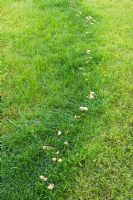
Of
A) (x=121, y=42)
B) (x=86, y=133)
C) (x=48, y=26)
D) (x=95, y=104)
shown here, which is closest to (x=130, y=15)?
(x=121, y=42)

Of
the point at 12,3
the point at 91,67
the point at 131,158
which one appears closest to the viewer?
the point at 131,158

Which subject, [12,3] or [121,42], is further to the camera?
[12,3]

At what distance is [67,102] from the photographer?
15.9 feet

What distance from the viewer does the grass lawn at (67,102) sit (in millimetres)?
3801

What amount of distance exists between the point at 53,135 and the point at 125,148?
33.3 inches

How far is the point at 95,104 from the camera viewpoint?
189 inches

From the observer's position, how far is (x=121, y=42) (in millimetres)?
6234

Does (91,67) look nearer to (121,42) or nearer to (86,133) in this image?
(121,42)

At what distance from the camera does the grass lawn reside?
380cm

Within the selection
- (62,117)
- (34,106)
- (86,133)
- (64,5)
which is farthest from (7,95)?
(64,5)

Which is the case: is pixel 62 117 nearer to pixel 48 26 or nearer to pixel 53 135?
pixel 53 135

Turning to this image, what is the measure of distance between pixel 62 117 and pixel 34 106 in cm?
47

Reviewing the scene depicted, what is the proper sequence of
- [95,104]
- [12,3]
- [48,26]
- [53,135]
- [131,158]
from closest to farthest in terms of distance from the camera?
[131,158], [53,135], [95,104], [48,26], [12,3]

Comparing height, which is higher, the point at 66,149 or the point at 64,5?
the point at 64,5
